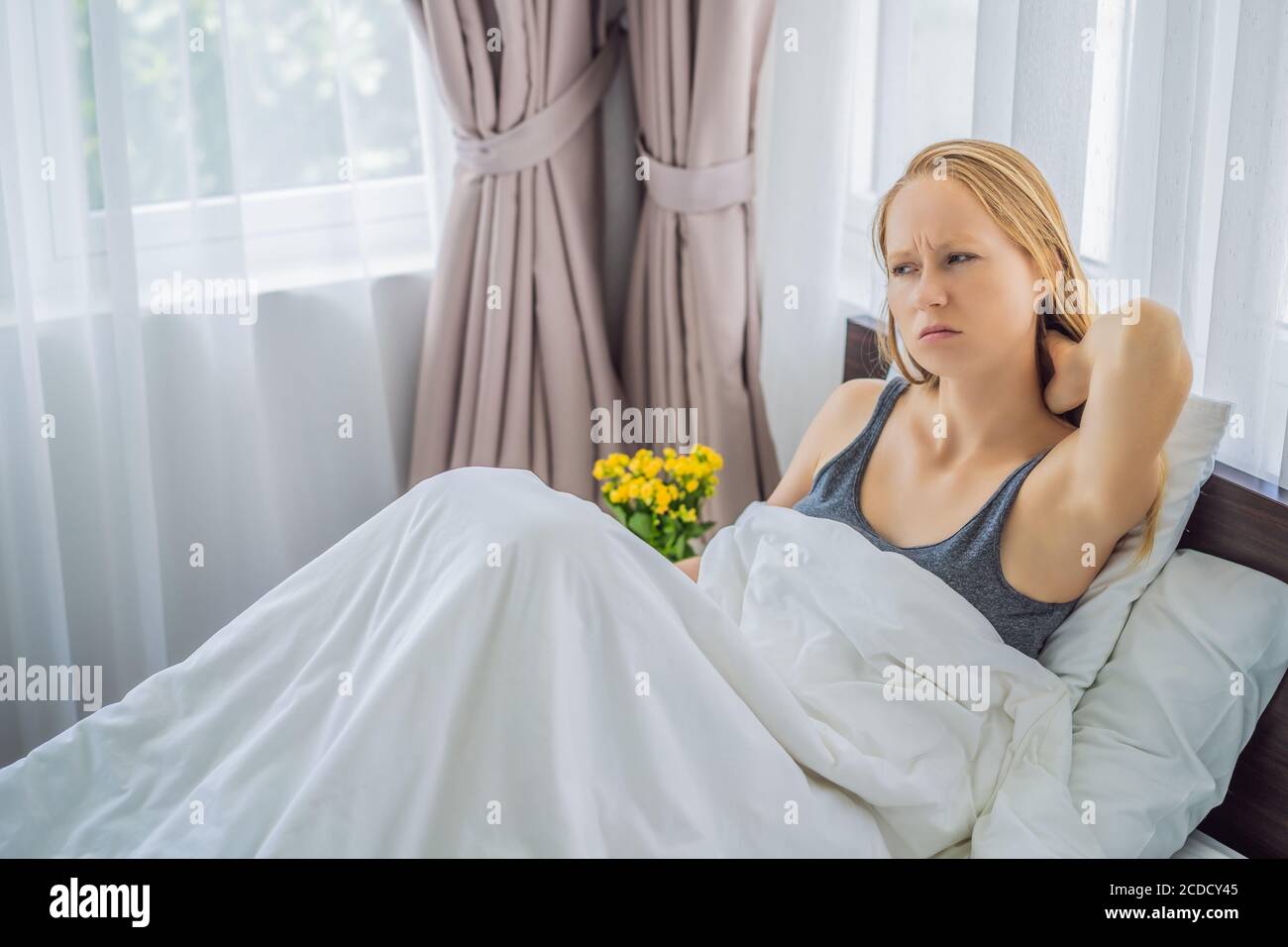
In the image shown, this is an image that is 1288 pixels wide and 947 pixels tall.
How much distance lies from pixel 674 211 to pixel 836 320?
1.31 feet

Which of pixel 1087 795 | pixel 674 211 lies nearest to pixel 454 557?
pixel 1087 795

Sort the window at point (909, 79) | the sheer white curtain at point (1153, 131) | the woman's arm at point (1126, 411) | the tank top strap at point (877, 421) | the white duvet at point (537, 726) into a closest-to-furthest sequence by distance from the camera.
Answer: the white duvet at point (537, 726) < the woman's arm at point (1126, 411) < the sheer white curtain at point (1153, 131) < the tank top strap at point (877, 421) < the window at point (909, 79)

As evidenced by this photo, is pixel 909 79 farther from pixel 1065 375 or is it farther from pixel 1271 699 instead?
pixel 1271 699

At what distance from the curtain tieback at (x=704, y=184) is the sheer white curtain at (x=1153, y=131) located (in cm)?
33

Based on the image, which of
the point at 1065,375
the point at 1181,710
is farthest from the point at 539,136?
the point at 1181,710

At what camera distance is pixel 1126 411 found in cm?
136

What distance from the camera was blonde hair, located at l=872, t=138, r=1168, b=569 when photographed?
1.50m

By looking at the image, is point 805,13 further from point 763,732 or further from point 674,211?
point 763,732

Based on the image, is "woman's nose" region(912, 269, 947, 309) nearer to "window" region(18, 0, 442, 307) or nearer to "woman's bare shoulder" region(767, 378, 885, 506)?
"woman's bare shoulder" region(767, 378, 885, 506)

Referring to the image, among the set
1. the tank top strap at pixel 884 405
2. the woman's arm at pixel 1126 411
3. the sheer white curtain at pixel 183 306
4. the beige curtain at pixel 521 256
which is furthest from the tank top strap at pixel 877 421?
the sheer white curtain at pixel 183 306

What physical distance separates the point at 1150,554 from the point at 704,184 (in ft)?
3.94

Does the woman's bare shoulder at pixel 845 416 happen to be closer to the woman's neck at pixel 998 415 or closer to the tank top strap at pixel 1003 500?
the woman's neck at pixel 998 415

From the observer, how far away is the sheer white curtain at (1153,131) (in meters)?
1.45

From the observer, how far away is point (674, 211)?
2430mm
